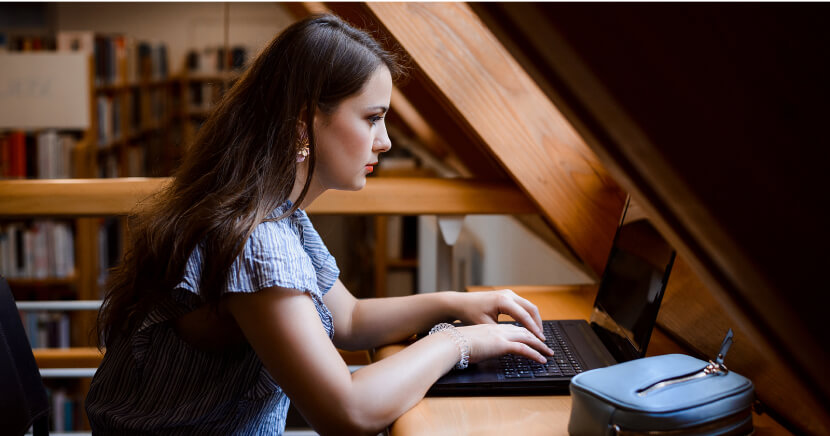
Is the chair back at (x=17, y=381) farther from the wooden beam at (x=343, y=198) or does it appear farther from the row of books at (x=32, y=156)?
the row of books at (x=32, y=156)

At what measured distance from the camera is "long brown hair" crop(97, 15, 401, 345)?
91 centimetres

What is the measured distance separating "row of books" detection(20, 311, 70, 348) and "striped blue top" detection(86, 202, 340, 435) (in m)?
2.50

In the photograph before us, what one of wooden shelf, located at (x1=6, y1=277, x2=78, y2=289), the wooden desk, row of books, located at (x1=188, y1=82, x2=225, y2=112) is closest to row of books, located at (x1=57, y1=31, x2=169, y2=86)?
row of books, located at (x1=188, y1=82, x2=225, y2=112)

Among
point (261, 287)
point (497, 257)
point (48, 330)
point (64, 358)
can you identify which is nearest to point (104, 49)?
point (48, 330)

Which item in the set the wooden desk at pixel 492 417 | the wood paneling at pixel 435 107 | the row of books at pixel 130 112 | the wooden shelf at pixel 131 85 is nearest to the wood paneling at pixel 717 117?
the wooden desk at pixel 492 417

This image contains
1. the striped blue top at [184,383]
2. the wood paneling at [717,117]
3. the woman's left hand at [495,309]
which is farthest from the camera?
the woman's left hand at [495,309]

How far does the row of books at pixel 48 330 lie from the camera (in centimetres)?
318

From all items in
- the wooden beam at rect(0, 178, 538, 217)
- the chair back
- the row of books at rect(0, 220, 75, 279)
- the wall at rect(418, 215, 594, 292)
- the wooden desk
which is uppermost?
the wooden beam at rect(0, 178, 538, 217)

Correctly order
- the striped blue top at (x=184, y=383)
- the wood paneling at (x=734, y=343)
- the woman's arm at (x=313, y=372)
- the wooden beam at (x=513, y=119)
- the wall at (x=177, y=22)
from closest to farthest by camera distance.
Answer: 1. the wood paneling at (x=734, y=343)
2. the woman's arm at (x=313, y=372)
3. the striped blue top at (x=184, y=383)
4. the wooden beam at (x=513, y=119)
5. the wall at (x=177, y=22)

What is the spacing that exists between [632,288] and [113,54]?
381 centimetres

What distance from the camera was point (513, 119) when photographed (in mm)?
1400

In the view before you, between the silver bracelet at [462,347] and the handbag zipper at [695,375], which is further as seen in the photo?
the silver bracelet at [462,347]

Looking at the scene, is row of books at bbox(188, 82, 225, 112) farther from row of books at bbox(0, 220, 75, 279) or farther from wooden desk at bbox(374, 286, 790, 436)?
wooden desk at bbox(374, 286, 790, 436)

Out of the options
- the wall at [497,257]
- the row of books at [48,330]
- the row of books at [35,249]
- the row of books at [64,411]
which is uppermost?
the wall at [497,257]
